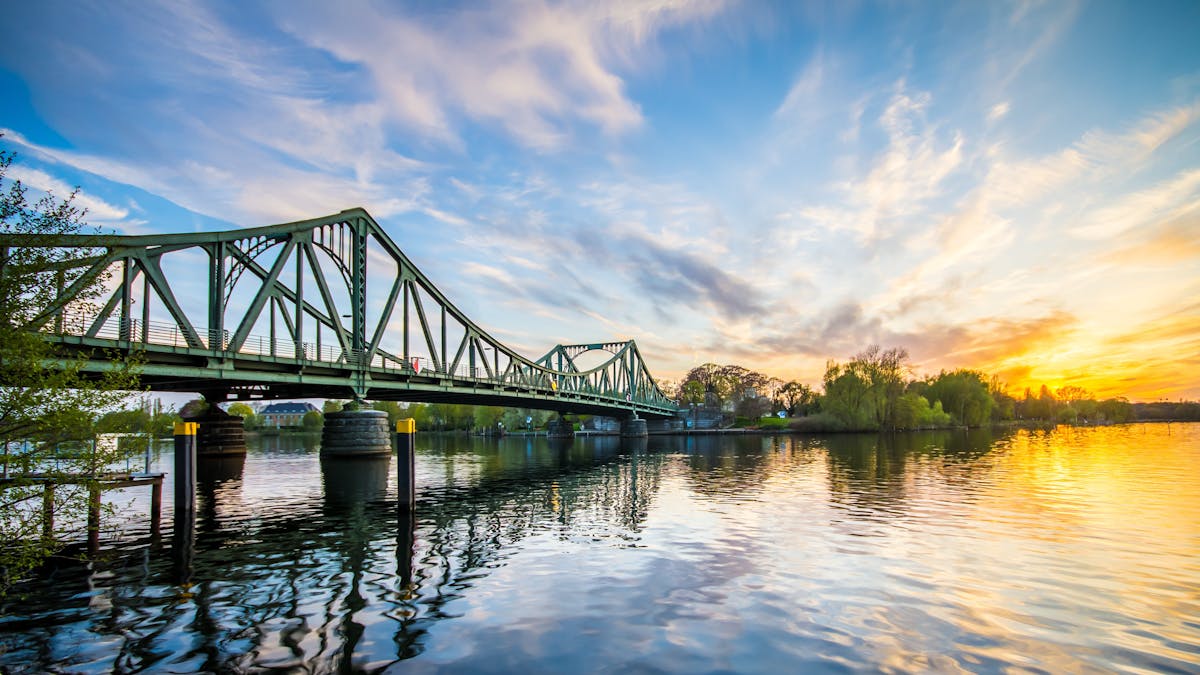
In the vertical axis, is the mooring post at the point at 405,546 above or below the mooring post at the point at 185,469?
below

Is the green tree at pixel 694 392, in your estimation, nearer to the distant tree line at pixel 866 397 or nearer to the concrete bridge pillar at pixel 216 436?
the distant tree line at pixel 866 397

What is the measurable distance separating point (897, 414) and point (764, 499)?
10463 cm

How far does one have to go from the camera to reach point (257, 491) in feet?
121

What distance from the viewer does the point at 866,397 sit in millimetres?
118938

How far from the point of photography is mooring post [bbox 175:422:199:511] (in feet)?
80.3

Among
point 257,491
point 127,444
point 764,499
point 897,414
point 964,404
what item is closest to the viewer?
point 127,444

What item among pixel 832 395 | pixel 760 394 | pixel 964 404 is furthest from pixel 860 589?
A: pixel 760 394

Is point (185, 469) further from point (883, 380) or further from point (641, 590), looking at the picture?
point (883, 380)

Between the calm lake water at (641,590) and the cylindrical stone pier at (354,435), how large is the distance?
90.1ft

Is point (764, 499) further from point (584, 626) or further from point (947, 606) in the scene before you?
point (584, 626)

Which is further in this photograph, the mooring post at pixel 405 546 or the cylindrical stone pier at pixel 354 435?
the cylindrical stone pier at pixel 354 435

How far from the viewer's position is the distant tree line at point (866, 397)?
120188mm

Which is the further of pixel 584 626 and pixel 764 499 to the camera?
pixel 764 499

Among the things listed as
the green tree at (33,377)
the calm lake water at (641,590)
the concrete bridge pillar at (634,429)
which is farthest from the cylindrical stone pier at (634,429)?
the green tree at (33,377)
